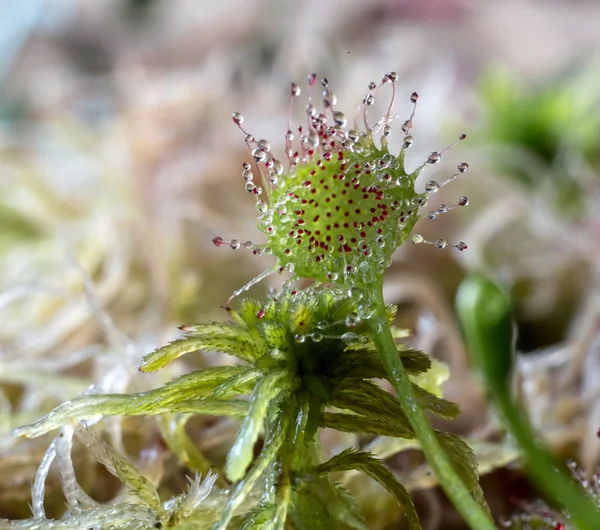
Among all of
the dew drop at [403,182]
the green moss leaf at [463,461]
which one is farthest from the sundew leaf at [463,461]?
the dew drop at [403,182]

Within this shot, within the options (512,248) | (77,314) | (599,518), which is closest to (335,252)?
(599,518)

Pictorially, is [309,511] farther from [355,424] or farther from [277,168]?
[277,168]

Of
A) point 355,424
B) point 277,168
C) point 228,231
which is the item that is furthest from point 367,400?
point 228,231

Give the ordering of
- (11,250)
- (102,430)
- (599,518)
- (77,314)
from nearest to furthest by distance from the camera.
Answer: (599,518) < (102,430) < (77,314) < (11,250)

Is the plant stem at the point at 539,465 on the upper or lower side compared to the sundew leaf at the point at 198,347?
lower

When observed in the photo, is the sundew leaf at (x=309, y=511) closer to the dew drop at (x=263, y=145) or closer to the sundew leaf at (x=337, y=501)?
the sundew leaf at (x=337, y=501)

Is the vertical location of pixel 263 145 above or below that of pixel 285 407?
above

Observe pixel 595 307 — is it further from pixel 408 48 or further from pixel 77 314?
pixel 408 48
